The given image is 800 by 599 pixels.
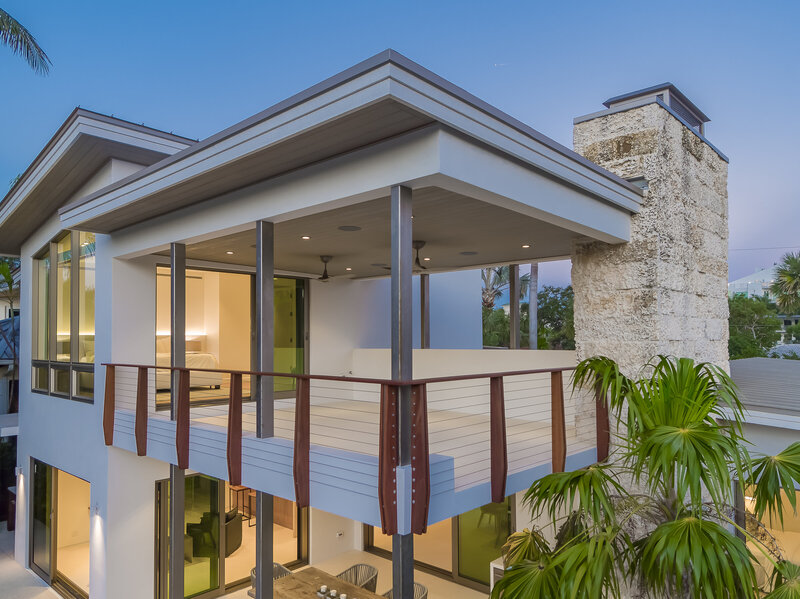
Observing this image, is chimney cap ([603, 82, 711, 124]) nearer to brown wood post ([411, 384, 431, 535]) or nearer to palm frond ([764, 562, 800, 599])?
brown wood post ([411, 384, 431, 535])

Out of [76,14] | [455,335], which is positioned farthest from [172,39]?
[455,335]

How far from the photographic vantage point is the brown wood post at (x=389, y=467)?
3.45m

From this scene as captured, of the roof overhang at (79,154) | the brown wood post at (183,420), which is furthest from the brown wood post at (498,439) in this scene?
the roof overhang at (79,154)

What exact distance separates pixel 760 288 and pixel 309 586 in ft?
124

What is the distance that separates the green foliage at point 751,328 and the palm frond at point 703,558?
81.4ft

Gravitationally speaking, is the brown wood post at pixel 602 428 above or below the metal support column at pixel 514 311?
below

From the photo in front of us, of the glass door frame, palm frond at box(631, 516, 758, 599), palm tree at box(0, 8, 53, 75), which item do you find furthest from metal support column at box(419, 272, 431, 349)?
palm tree at box(0, 8, 53, 75)

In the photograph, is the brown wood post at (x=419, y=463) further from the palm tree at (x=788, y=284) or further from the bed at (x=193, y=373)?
the palm tree at (x=788, y=284)

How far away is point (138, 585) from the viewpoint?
693cm

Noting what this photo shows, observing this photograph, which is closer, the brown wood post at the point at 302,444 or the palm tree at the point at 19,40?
the brown wood post at the point at 302,444

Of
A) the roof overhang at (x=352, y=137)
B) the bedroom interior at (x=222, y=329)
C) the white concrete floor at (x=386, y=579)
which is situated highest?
the roof overhang at (x=352, y=137)

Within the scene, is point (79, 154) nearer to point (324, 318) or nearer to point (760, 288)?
point (324, 318)

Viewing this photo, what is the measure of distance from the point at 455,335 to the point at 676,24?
23969 mm

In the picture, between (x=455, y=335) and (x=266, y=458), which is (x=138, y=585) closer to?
(x=266, y=458)
